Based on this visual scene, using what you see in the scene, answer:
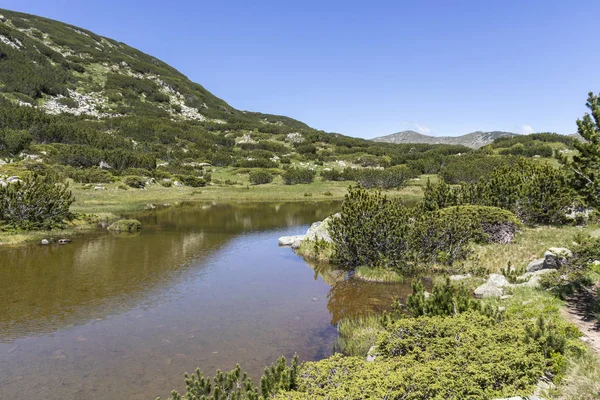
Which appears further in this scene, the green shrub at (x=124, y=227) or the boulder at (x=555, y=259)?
the green shrub at (x=124, y=227)

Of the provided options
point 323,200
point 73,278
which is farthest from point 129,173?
point 73,278

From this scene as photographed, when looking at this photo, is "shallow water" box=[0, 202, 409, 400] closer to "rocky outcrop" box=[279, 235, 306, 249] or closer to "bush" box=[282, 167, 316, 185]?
"rocky outcrop" box=[279, 235, 306, 249]

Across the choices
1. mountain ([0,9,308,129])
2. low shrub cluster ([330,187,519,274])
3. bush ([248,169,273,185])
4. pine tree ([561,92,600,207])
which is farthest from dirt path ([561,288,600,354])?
mountain ([0,9,308,129])

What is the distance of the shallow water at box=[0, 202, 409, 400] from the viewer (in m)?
9.24

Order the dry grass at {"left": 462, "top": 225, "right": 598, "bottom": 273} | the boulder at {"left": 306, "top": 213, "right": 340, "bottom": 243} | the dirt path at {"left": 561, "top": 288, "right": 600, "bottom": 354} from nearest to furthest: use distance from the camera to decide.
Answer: the dirt path at {"left": 561, "top": 288, "right": 600, "bottom": 354}, the dry grass at {"left": 462, "top": 225, "right": 598, "bottom": 273}, the boulder at {"left": 306, "top": 213, "right": 340, "bottom": 243}

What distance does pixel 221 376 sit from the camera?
6.81 meters

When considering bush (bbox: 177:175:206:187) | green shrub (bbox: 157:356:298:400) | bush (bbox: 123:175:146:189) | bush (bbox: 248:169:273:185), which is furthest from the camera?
bush (bbox: 248:169:273:185)

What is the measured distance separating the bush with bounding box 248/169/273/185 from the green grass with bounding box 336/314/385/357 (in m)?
59.9

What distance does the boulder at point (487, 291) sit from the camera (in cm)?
1329

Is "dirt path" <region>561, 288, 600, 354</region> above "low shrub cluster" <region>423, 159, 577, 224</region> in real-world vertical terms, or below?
below

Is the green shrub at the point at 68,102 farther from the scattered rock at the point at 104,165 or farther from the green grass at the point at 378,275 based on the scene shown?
the green grass at the point at 378,275

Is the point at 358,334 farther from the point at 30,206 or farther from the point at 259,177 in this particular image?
the point at 259,177

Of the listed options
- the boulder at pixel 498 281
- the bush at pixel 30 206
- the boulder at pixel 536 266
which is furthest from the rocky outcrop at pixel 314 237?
the bush at pixel 30 206

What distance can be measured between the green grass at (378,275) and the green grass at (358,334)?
4.82m
